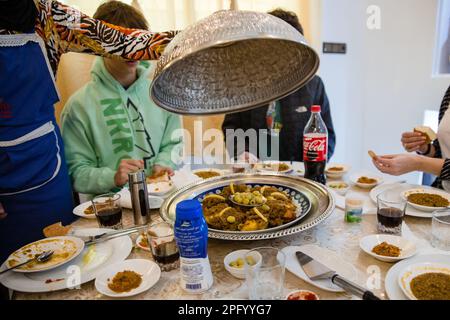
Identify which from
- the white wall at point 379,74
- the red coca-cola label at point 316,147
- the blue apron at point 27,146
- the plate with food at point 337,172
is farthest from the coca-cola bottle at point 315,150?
the white wall at point 379,74

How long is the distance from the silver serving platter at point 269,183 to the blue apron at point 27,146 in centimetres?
57

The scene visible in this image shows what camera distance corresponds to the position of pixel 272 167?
1.70m

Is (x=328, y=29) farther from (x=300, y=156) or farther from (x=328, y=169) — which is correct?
(x=328, y=169)

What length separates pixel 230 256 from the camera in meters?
0.90

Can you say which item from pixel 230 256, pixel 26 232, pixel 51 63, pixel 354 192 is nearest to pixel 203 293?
pixel 230 256

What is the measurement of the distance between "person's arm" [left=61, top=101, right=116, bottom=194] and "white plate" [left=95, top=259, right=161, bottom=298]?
697 mm

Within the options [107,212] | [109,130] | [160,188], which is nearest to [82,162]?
[109,130]

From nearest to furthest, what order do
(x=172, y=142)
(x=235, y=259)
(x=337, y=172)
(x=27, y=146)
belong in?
(x=235, y=259) → (x=27, y=146) → (x=337, y=172) → (x=172, y=142)

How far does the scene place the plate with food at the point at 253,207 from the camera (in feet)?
3.33

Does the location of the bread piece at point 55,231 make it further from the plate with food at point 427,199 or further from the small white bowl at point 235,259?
the plate with food at point 427,199

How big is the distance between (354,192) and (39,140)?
130cm

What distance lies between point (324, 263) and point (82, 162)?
49.8 inches

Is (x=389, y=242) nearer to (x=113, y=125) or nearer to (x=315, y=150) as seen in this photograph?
(x=315, y=150)

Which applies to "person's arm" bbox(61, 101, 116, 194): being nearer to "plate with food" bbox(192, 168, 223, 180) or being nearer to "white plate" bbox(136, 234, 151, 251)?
"plate with food" bbox(192, 168, 223, 180)
